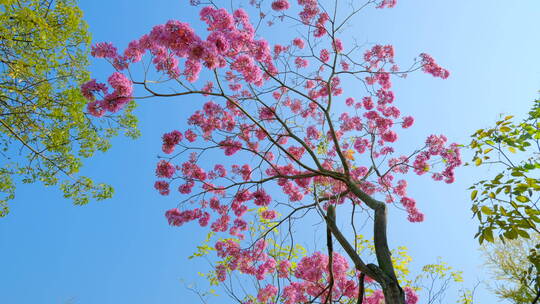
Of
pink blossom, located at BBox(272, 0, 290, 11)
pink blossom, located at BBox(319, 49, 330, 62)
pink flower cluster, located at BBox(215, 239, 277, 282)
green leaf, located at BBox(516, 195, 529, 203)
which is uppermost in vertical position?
pink blossom, located at BBox(272, 0, 290, 11)

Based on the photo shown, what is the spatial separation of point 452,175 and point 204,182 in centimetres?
428

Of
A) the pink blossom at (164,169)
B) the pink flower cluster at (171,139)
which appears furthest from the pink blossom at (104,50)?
the pink blossom at (164,169)

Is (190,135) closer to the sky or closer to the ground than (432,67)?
closer to the ground

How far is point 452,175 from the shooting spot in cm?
604

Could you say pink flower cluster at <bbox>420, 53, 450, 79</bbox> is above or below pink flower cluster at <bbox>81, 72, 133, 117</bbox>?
above

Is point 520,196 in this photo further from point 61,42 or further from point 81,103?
point 61,42

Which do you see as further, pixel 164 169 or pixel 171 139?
pixel 164 169

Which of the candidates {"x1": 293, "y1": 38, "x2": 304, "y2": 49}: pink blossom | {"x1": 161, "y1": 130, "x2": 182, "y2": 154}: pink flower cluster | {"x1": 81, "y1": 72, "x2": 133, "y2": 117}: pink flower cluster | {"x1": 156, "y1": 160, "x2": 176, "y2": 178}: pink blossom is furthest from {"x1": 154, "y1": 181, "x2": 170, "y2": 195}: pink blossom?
{"x1": 293, "y1": 38, "x2": 304, "y2": 49}: pink blossom

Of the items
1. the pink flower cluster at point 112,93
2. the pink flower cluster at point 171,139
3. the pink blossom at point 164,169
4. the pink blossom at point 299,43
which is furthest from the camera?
the pink blossom at point 299,43

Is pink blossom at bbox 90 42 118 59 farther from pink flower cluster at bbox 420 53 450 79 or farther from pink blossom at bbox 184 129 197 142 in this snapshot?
pink flower cluster at bbox 420 53 450 79

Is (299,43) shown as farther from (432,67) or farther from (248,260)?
(248,260)

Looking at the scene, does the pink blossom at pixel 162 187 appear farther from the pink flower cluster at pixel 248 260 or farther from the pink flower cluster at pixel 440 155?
the pink flower cluster at pixel 440 155

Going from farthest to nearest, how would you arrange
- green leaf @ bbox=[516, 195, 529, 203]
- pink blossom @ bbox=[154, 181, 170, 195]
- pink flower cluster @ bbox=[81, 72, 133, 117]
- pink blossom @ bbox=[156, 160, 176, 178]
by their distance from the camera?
pink blossom @ bbox=[154, 181, 170, 195], pink blossom @ bbox=[156, 160, 176, 178], pink flower cluster @ bbox=[81, 72, 133, 117], green leaf @ bbox=[516, 195, 529, 203]

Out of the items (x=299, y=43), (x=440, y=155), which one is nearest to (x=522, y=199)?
(x=440, y=155)
